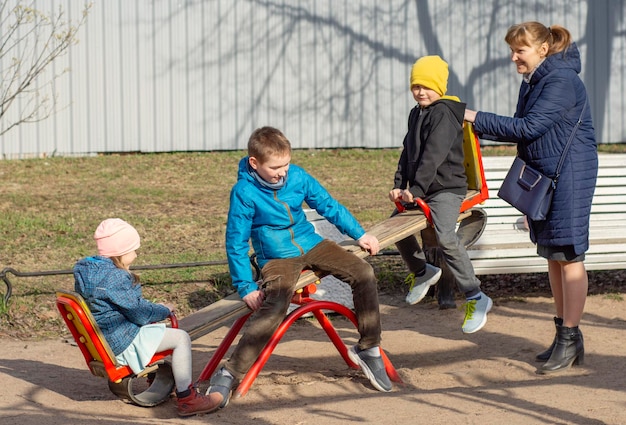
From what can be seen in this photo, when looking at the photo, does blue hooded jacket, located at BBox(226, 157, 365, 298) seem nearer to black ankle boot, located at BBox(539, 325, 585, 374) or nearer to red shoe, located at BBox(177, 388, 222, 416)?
red shoe, located at BBox(177, 388, 222, 416)

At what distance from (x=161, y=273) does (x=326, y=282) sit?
1.38 meters

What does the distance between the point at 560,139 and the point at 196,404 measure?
7.61 ft

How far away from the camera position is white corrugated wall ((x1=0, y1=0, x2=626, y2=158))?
500 inches

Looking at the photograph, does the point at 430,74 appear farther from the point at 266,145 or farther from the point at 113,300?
the point at 113,300

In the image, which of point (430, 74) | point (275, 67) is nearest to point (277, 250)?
point (430, 74)

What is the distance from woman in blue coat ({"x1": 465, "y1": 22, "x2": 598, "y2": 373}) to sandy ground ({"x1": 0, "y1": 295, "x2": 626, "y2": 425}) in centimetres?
49

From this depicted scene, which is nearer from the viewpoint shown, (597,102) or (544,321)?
(544,321)

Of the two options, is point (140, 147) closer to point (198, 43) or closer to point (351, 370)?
point (198, 43)

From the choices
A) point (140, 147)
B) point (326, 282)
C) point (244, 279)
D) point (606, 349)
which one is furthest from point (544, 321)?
point (140, 147)

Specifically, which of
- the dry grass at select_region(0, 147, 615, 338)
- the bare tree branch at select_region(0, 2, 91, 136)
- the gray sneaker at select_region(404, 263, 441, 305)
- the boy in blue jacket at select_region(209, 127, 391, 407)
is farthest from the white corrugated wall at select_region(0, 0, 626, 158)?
the boy in blue jacket at select_region(209, 127, 391, 407)

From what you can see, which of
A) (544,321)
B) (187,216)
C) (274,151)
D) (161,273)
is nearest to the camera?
(274,151)

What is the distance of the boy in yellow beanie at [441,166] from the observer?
19.5 ft

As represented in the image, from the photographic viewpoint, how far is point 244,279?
536 cm

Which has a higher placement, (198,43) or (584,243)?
(198,43)
